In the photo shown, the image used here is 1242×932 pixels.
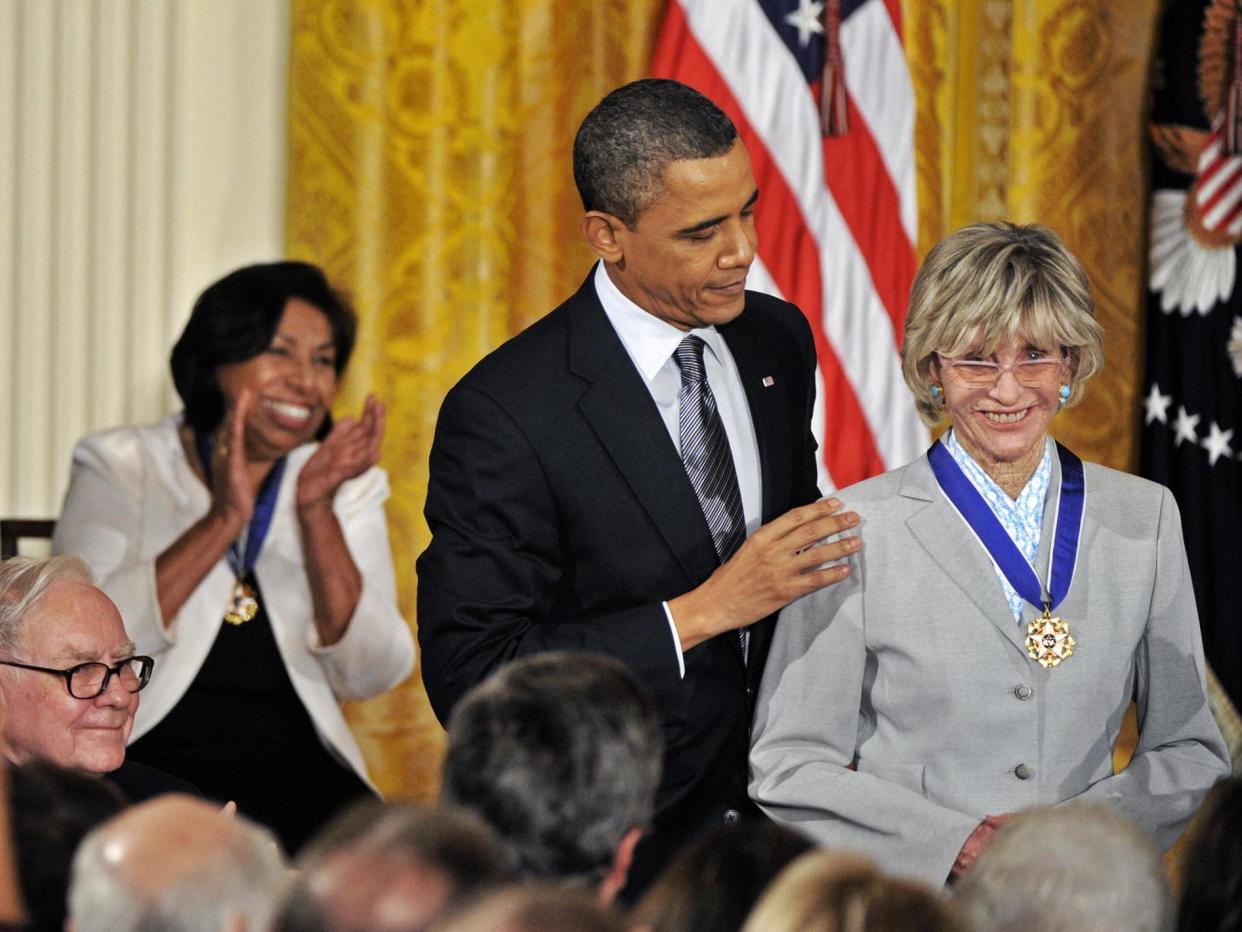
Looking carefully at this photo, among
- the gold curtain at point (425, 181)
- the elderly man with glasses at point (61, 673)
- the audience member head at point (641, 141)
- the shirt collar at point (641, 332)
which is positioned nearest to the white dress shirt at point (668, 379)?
the shirt collar at point (641, 332)

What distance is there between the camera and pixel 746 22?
4.41 m

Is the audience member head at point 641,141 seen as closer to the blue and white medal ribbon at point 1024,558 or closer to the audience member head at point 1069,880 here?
the blue and white medal ribbon at point 1024,558

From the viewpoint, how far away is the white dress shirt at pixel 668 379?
285 cm

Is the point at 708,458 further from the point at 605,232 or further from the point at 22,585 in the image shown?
the point at 22,585

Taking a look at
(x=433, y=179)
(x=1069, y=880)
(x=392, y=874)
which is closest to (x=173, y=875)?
(x=392, y=874)

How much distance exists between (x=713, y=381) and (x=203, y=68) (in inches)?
98.4

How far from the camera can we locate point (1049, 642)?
258cm

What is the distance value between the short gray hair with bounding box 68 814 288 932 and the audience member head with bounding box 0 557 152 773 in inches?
46.7

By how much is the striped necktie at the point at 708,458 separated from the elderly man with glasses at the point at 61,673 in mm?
930

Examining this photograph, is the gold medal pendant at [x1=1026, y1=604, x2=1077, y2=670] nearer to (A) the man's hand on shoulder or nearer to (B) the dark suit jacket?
(A) the man's hand on shoulder

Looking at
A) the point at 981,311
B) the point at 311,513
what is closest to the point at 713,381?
the point at 981,311

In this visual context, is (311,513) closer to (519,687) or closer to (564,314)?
(564,314)

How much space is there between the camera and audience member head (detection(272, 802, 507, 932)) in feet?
4.44

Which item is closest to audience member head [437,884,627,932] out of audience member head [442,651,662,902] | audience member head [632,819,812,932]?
audience member head [632,819,812,932]
